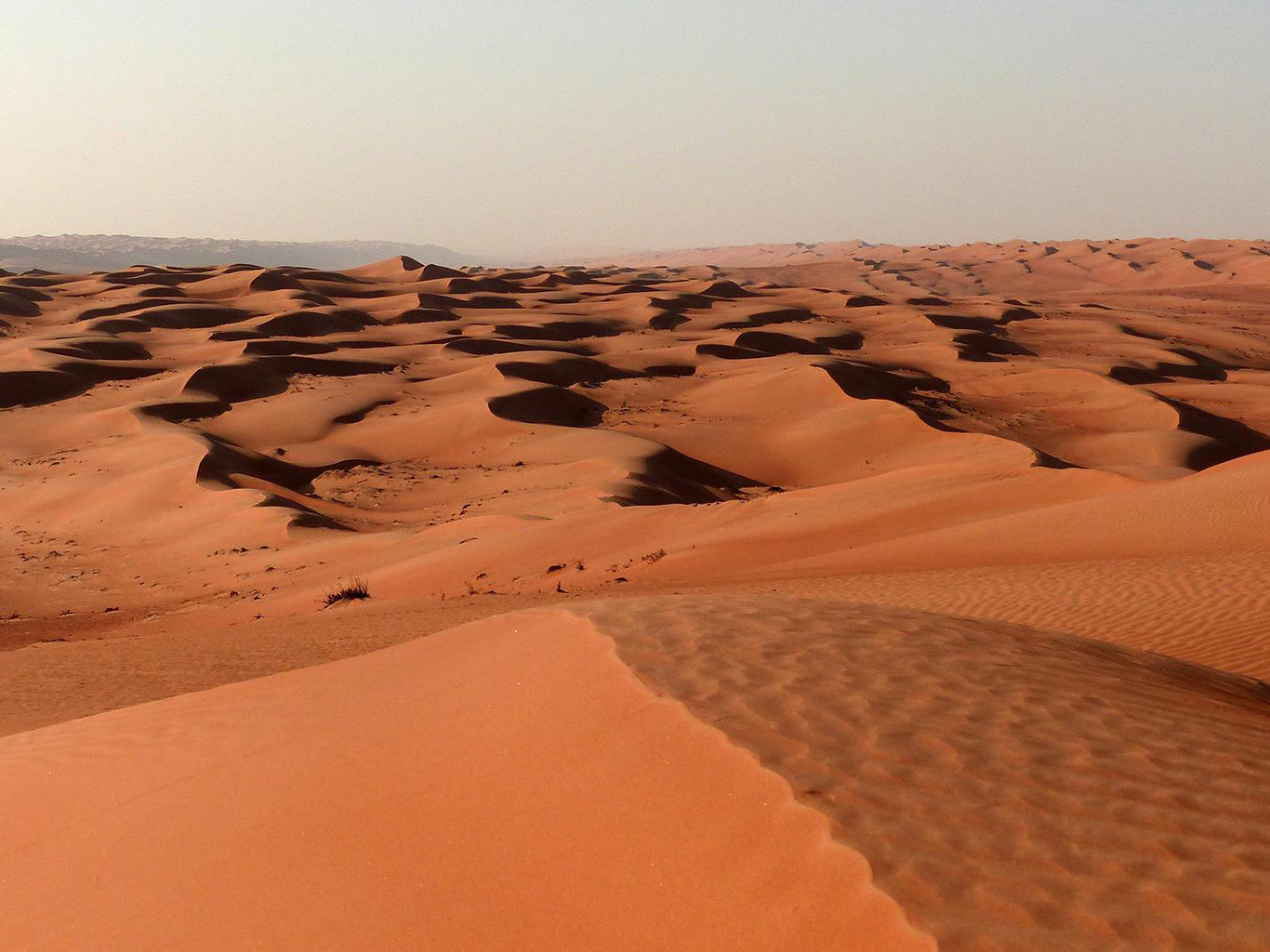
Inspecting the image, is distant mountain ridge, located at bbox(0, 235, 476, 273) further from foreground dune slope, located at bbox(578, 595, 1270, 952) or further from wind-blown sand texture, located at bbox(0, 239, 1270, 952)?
foreground dune slope, located at bbox(578, 595, 1270, 952)

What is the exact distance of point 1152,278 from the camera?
78.5m


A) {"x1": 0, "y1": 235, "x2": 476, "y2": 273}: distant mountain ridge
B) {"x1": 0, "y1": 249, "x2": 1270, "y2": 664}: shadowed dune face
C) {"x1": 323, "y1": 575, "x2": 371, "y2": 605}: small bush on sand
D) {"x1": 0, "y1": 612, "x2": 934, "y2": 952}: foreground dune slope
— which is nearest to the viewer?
{"x1": 0, "y1": 612, "x2": 934, "y2": 952}: foreground dune slope

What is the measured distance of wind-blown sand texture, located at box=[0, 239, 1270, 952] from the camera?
309 cm

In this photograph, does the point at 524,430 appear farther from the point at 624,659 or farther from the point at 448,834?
the point at 448,834

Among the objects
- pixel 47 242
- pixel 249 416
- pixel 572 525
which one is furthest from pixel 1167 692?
pixel 47 242

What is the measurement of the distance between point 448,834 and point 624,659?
130 centimetres

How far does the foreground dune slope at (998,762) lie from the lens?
8.92 feet

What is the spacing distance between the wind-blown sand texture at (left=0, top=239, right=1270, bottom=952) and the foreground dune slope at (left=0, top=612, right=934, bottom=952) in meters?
0.02

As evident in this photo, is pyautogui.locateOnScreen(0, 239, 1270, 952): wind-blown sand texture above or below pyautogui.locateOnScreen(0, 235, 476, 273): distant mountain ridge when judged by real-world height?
above

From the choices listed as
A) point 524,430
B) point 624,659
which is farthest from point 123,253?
point 624,659

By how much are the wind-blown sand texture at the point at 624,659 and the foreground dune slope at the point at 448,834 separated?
0.02 metres

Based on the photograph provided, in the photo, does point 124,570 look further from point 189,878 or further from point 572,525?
point 189,878

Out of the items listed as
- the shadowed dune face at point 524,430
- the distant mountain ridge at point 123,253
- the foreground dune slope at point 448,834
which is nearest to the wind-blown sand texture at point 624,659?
the foreground dune slope at point 448,834

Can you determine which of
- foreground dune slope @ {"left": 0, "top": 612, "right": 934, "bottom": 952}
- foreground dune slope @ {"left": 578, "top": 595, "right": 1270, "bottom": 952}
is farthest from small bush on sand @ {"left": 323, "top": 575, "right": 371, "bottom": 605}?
foreground dune slope @ {"left": 578, "top": 595, "right": 1270, "bottom": 952}
